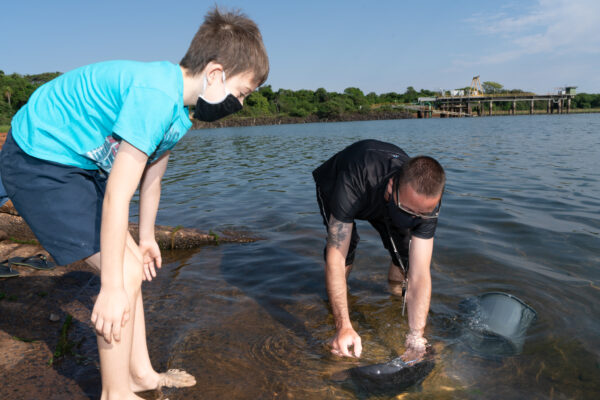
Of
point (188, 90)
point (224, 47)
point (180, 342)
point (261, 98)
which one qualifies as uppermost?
point (261, 98)

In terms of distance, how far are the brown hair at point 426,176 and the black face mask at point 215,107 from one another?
4.14ft

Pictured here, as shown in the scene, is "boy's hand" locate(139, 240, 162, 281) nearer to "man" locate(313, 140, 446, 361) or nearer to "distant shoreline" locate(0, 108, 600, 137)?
"man" locate(313, 140, 446, 361)

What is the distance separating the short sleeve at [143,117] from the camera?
5.43ft

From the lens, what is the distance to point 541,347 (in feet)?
10.6

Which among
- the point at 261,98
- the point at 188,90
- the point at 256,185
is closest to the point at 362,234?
the point at 188,90

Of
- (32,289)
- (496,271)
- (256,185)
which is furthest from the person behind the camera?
(256,185)

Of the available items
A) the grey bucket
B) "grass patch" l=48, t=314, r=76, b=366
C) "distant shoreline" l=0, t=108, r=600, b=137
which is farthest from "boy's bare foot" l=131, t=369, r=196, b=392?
"distant shoreline" l=0, t=108, r=600, b=137

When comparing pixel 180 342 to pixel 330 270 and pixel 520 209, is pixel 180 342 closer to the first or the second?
pixel 330 270

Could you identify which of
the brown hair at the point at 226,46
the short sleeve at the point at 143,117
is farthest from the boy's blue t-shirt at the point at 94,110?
the brown hair at the point at 226,46

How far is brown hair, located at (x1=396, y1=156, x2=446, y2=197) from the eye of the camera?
253 centimetres

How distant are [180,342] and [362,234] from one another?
389 centimetres

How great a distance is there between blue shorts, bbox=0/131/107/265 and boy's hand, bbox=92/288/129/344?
364mm

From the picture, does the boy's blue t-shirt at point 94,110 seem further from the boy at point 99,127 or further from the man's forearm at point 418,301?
the man's forearm at point 418,301

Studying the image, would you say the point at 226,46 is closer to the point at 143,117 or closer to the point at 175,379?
the point at 143,117
